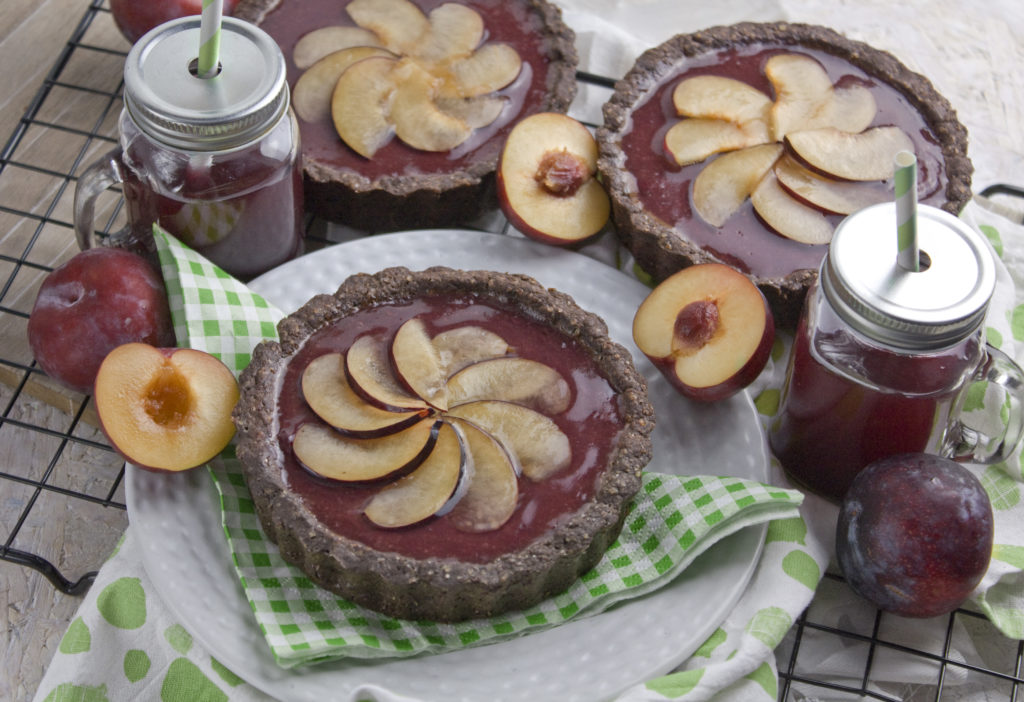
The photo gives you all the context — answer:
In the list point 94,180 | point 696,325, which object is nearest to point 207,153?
point 94,180

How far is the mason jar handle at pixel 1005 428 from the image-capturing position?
2.50 m

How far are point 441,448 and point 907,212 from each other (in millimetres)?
1044

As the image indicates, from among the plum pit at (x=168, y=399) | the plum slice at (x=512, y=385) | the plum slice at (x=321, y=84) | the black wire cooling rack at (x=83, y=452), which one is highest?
the plum slice at (x=321, y=84)

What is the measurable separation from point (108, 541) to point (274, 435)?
27.0 inches

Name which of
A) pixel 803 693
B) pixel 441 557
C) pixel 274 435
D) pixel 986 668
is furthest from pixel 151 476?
pixel 986 668

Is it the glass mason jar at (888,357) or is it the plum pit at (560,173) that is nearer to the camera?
the glass mason jar at (888,357)

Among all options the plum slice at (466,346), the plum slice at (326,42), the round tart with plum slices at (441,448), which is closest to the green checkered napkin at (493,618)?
the round tart with plum slices at (441,448)

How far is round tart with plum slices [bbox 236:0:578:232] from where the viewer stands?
10.0 feet

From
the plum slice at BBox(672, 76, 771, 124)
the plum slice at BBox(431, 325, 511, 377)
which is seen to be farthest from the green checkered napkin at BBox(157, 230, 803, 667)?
the plum slice at BBox(672, 76, 771, 124)

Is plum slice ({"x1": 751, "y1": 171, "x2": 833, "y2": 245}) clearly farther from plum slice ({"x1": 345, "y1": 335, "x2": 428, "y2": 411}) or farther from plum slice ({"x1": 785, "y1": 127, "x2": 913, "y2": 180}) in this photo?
plum slice ({"x1": 345, "y1": 335, "x2": 428, "y2": 411})

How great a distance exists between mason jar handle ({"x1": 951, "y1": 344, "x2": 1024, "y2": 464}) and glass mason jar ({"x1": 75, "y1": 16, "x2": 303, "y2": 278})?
5.57 feet

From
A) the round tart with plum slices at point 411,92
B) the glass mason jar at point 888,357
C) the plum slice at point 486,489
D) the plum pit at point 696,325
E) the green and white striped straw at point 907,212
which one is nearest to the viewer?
the green and white striped straw at point 907,212

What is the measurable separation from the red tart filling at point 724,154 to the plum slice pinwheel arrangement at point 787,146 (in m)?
0.02

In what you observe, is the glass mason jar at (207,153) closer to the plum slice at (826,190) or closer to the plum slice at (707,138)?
the plum slice at (707,138)
